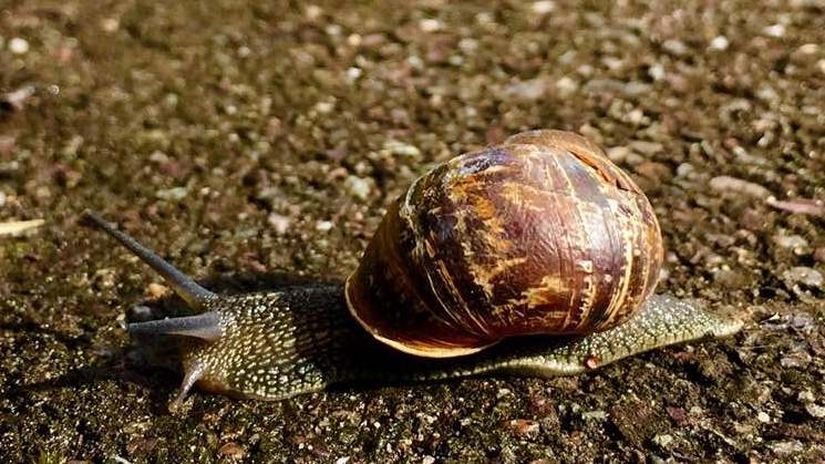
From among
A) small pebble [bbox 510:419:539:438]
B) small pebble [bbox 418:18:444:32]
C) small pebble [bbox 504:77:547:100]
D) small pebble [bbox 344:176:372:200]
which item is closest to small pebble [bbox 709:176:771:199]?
small pebble [bbox 504:77:547:100]

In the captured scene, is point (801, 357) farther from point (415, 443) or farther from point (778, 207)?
point (415, 443)

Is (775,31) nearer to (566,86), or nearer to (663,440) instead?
(566,86)

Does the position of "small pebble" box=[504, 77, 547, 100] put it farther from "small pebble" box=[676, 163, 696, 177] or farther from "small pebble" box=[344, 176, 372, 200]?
"small pebble" box=[344, 176, 372, 200]

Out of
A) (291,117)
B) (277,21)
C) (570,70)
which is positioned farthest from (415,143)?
(277,21)

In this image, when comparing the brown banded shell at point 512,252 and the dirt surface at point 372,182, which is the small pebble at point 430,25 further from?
the brown banded shell at point 512,252

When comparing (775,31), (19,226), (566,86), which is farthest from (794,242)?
(19,226)

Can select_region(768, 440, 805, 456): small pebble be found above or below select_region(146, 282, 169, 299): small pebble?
above
